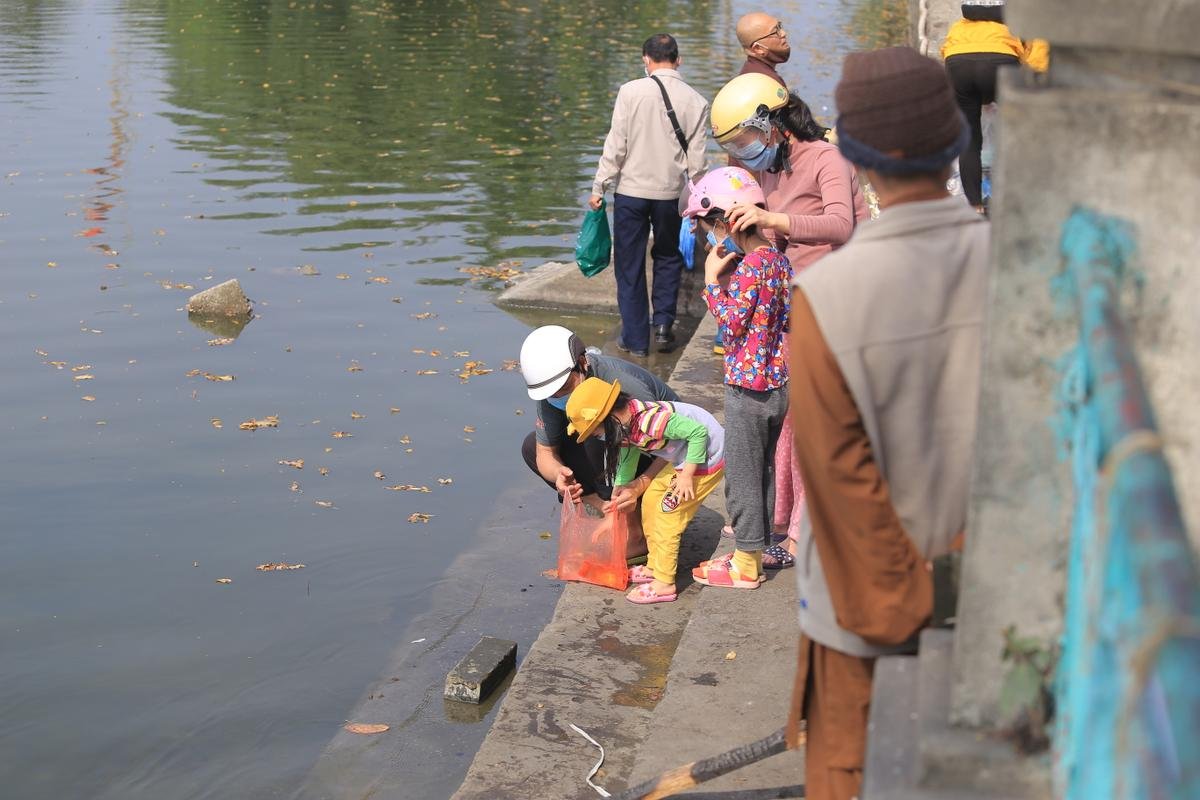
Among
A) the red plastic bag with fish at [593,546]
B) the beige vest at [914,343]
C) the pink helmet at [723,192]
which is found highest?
the beige vest at [914,343]

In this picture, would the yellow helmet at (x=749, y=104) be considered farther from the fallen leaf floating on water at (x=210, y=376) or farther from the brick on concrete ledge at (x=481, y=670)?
the fallen leaf floating on water at (x=210, y=376)

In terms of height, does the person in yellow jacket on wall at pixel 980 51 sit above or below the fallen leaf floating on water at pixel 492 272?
above

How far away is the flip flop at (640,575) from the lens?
6.06 m

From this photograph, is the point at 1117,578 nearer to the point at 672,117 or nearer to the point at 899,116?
the point at 899,116

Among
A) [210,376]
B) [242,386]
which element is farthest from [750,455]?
[210,376]

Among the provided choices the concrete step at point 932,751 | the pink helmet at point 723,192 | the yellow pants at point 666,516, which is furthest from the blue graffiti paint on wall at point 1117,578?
the yellow pants at point 666,516

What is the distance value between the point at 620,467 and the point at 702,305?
4924mm

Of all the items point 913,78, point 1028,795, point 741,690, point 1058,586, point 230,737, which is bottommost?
point 230,737

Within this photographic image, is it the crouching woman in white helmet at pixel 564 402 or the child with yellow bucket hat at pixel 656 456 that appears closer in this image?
the child with yellow bucket hat at pixel 656 456

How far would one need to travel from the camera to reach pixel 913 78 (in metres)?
2.54

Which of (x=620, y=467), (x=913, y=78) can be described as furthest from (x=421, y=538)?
(x=913, y=78)

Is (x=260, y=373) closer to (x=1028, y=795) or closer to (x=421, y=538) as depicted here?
(x=421, y=538)

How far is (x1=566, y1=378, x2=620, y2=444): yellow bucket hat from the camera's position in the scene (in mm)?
5516

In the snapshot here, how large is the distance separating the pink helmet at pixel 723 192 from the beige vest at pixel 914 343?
2.78m
